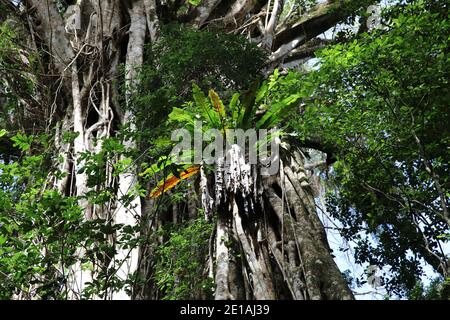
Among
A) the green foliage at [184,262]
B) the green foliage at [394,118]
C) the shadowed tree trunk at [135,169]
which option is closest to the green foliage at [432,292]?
the green foliage at [394,118]

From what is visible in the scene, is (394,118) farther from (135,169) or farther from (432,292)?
(135,169)

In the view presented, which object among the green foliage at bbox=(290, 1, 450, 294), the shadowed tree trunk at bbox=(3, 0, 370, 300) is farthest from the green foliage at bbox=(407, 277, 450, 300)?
the shadowed tree trunk at bbox=(3, 0, 370, 300)

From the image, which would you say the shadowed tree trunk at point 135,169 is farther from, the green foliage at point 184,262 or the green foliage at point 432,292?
the green foliage at point 432,292

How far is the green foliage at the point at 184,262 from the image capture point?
13.5 feet

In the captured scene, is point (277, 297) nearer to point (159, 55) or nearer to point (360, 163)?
point (360, 163)

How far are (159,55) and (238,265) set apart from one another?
333 cm

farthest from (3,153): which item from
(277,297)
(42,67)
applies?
(277,297)

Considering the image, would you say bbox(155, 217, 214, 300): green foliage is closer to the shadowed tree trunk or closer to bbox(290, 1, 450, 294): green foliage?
the shadowed tree trunk

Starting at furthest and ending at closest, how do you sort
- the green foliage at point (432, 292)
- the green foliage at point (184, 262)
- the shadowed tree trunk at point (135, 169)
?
the green foliage at point (432, 292) < the green foliage at point (184, 262) < the shadowed tree trunk at point (135, 169)

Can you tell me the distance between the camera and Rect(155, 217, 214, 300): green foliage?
4.11 meters

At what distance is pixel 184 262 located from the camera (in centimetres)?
427

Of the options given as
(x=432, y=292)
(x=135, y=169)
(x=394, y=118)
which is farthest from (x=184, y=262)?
(x=432, y=292)

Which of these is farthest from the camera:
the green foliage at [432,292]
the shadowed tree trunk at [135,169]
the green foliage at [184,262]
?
the green foliage at [432,292]

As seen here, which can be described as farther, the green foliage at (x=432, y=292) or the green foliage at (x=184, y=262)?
the green foliage at (x=432, y=292)
